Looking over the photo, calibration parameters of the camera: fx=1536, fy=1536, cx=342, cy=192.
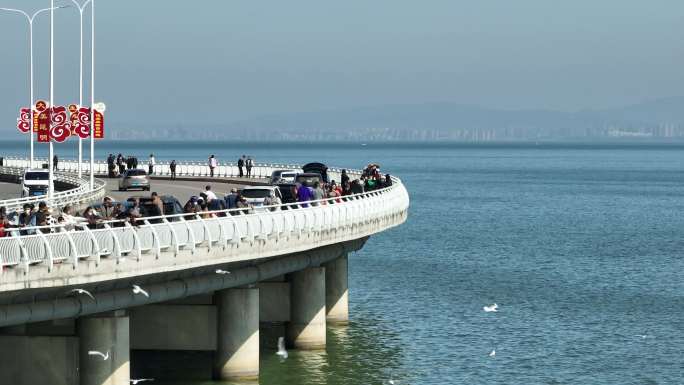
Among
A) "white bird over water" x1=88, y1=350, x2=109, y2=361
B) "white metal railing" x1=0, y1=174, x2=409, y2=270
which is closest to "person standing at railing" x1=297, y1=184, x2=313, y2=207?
"white metal railing" x1=0, y1=174, x2=409, y2=270

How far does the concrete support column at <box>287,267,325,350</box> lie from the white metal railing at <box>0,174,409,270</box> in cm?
218

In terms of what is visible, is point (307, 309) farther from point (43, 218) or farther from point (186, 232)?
point (43, 218)

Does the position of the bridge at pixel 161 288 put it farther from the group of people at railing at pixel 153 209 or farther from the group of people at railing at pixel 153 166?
the group of people at railing at pixel 153 166

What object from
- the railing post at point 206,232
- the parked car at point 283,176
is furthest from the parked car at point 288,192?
the railing post at point 206,232

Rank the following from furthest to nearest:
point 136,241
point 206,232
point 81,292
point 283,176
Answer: point 283,176 < point 206,232 < point 81,292 < point 136,241

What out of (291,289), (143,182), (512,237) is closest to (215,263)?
(291,289)

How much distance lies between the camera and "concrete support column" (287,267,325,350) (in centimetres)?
4812

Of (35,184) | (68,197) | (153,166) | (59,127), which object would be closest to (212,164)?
(153,166)

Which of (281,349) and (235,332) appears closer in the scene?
(235,332)

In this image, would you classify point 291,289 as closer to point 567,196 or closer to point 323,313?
point 323,313

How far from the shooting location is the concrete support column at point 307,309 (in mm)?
48125

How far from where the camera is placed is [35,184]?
2923 inches

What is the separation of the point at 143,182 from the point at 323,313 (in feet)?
100

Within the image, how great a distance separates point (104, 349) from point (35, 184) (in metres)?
41.3
